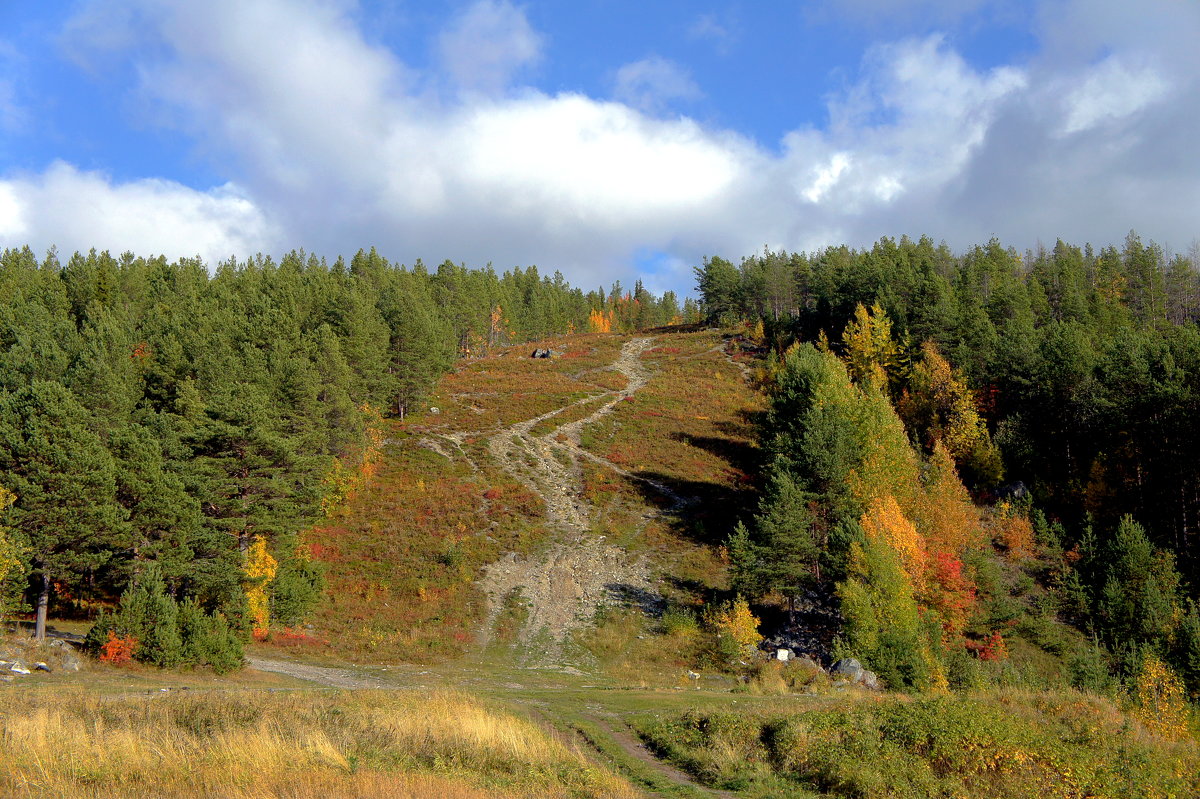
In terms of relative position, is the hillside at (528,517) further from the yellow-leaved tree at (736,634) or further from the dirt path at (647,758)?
the dirt path at (647,758)

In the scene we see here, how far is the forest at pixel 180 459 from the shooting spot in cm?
2969

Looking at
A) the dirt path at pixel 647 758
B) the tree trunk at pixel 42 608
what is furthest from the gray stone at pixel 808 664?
the tree trunk at pixel 42 608

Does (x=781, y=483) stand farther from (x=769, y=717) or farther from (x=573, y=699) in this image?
(x=769, y=717)

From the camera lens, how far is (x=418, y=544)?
4888 cm

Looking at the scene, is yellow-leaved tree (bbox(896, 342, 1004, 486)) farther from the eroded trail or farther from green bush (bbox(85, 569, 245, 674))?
green bush (bbox(85, 569, 245, 674))

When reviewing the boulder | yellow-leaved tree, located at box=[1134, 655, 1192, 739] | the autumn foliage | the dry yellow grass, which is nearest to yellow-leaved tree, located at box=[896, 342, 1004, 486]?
yellow-leaved tree, located at box=[1134, 655, 1192, 739]

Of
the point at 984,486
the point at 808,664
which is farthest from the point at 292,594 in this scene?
the point at 984,486

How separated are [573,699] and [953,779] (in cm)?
1245

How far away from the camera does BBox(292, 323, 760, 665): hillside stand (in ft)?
132

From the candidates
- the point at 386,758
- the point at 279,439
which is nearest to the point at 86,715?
the point at 386,758

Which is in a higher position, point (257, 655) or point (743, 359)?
point (743, 359)

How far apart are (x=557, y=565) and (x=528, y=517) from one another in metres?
7.87

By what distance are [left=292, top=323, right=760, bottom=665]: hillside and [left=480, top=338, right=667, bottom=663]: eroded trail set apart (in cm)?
14

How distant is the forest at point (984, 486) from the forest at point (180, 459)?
24.9 meters
